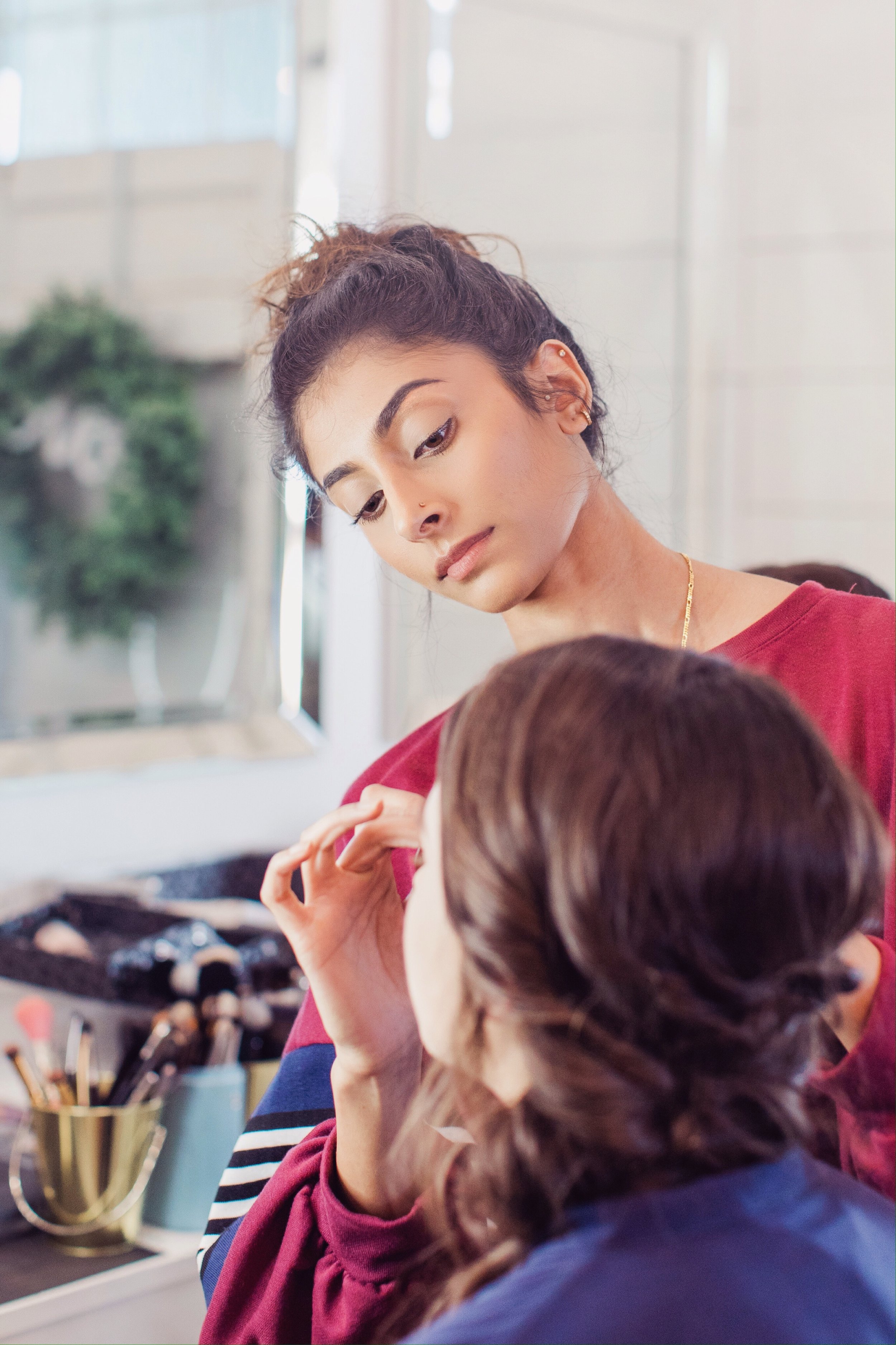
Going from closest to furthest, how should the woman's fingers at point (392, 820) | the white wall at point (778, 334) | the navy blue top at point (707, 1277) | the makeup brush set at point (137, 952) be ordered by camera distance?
the navy blue top at point (707, 1277)
the woman's fingers at point (392, 820)
the makeup brush set at point (137, 952)
the white wall at point (778, 334)

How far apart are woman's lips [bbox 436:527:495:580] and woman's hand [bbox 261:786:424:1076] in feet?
0.57

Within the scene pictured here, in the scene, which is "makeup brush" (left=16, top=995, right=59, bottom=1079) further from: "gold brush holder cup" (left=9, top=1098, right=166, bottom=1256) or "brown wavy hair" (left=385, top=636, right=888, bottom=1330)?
"brown wavy hair" (left=385, top=636, right=888, bottom=1330)

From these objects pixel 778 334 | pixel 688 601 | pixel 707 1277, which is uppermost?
pixel 778 334

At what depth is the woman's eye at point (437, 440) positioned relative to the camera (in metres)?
0.81

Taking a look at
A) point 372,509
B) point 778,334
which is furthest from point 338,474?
point 778,334

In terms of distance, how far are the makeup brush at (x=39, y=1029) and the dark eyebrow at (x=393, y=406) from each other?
78 cm

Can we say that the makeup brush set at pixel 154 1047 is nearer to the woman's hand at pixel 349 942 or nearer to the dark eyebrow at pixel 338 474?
the woman's hand at pixel 349 942

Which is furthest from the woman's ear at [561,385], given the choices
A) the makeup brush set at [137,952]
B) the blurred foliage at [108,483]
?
the blurred foliage at [108,483]

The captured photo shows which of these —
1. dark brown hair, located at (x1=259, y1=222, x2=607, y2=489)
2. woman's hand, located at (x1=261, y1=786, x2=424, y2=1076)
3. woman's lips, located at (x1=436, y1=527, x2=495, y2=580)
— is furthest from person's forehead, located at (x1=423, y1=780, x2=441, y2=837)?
dark brown hair, located at (x1=259, y1=222, x2=607, y2=489)

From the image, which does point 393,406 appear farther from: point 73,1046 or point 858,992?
point 73,1046

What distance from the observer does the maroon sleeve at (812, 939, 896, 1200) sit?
2.02ft

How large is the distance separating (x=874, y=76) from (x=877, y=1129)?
6.11ft

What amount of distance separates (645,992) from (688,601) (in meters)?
0.42

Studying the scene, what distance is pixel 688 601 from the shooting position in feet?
2.93
